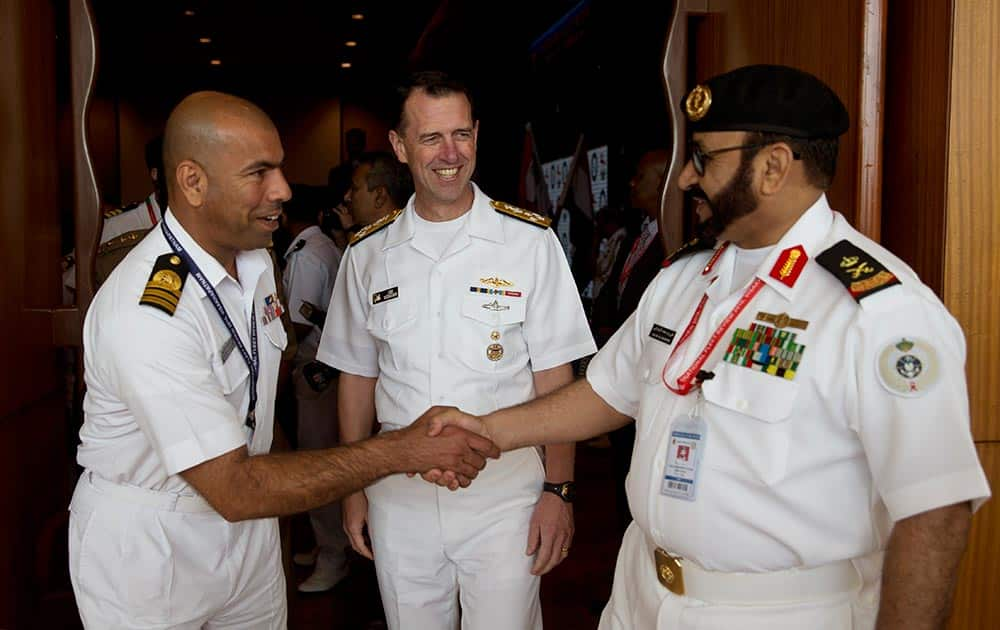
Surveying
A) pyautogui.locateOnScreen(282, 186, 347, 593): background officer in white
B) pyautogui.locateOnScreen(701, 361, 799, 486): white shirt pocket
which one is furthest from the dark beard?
pyautogui.locateOnScreen(282, 186, 347, 593): background officer in white

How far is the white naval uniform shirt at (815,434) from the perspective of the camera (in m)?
1.20

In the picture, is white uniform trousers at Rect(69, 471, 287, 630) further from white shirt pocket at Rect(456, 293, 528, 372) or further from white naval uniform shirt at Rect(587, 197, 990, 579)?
white naval uniform shirt at Rect(587, 197, 990, 579)

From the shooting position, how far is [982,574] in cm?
177

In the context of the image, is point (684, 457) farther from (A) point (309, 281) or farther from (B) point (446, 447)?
(A) point (309, 281)

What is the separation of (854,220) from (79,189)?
6.27 feet

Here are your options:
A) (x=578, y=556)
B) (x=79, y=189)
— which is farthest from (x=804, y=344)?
(x=578, y=556)

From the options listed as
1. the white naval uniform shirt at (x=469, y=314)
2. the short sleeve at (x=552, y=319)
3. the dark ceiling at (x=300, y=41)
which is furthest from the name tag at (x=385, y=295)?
the dark ceiling at (x=300, y=41)

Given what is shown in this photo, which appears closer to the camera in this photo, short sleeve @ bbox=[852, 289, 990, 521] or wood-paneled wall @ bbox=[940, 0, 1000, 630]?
short sleeve @ bbox=[852, 289, 990, 521]

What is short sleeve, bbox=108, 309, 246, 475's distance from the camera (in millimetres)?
1556

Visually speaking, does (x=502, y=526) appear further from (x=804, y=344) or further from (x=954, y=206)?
(x=954, y=206)

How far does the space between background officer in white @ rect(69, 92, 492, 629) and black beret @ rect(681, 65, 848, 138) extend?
906 mm

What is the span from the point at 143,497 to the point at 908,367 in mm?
1360

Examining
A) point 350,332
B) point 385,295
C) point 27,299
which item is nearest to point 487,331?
point 385,295

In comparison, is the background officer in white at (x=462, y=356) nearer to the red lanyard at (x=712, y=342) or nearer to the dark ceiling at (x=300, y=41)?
the red lanyard at (x=712, y=342)
